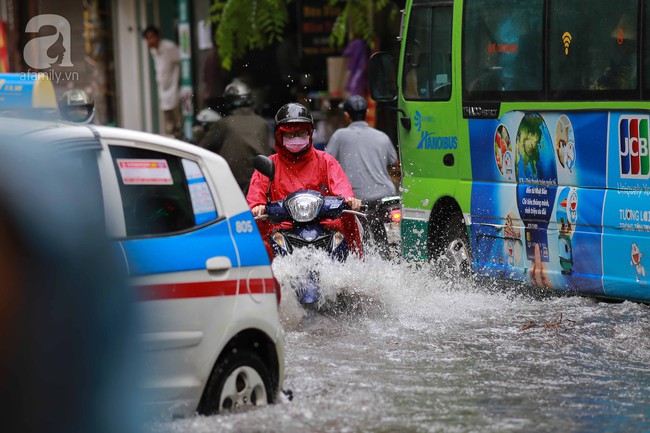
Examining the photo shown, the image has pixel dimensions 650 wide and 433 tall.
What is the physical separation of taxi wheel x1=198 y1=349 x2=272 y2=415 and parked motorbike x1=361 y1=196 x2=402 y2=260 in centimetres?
622

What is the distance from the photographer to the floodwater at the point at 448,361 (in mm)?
7266

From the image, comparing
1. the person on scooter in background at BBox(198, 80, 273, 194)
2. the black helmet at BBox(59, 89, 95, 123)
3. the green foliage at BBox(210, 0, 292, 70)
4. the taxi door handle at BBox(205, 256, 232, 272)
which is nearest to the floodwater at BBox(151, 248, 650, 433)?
the taxi door handle at BBox(205, 256, 232, 272)

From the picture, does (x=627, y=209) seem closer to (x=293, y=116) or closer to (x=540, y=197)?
(x=540, y=197)

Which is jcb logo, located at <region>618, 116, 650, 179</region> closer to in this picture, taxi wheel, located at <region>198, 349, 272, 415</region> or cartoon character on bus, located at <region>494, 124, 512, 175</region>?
cartoon character on bus, located at <region>494, 124, 512, 175</region>

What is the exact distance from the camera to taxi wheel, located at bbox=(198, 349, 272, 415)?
6.73m

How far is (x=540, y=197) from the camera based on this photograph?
1173 cm

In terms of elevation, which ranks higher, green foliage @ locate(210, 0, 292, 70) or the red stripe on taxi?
green foliage @ locate(210, 0, 292, 70)

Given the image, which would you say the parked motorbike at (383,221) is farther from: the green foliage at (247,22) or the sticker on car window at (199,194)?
the green foliage at (247,22)

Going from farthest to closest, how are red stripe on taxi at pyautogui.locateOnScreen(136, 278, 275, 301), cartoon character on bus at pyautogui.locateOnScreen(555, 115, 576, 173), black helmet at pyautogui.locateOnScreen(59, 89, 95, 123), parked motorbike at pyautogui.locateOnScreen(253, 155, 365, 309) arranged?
black helmet at pyautogui.locateOnScreen(59, 89, 95, 123)
cartoon character on bus at pyautogui.locateOnScreen(555, 115, 576, 173)
parked motorbike at pyautogui.locateOnScreen(253, 155, 365, 309)
red stripe on taxi at pyautogui.locateOnScreen(136, 278, 275, 301)

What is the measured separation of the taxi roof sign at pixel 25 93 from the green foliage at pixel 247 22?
457 inches

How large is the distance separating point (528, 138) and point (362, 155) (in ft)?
8.39

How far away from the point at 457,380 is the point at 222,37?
1246 cm

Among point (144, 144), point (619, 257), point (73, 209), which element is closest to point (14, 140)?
point (73, 209)

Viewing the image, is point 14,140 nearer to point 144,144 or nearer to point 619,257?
point 144,144
